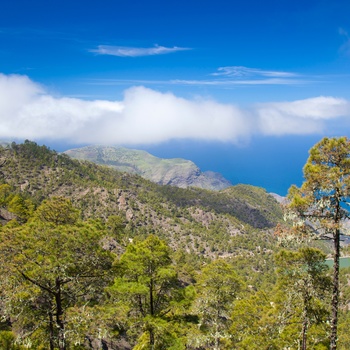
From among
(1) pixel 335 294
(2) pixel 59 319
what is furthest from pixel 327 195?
(2) pixel 59 319

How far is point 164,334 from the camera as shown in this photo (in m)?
18.7

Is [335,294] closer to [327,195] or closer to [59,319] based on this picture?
Answer: [327,195]

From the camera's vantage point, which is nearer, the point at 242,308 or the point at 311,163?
the point at 311,163

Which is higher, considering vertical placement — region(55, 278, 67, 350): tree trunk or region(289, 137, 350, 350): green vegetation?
region(289, 137, 350, 350): green vegetation

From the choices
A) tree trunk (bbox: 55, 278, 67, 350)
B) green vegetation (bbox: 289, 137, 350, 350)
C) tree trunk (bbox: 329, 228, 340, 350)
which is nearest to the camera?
green vegetation (bbox: 289, 137, 350, 350)

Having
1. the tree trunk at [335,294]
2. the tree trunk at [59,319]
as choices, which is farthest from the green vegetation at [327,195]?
the tree trunk at [59,319]

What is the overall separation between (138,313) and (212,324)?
1076 centimetres

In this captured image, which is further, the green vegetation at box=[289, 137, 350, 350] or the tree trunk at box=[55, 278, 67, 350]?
the tree trunk at box=[55, 278, 67, 350]

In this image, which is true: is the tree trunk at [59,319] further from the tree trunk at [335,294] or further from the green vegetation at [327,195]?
the tree trunk at [335,294]

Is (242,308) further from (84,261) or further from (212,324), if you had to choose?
(84,261)

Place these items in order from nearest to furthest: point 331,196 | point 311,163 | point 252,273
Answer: point 331,196
point 311,163
point 252,273

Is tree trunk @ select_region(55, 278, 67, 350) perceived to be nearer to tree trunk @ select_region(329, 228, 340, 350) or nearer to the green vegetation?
the green vegetation

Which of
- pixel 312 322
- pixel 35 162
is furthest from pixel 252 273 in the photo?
pixel 312 322

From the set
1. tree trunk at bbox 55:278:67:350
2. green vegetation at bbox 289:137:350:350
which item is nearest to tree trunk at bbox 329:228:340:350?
green vegetation at bbox 289:137:350:350
